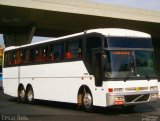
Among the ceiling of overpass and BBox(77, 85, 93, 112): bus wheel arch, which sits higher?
the ceiling of overpass

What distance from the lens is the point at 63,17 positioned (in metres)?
40.0

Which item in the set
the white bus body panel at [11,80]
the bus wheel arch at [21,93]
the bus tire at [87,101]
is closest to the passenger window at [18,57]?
the white bus body panel at [11,80]

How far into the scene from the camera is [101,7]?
129 ft

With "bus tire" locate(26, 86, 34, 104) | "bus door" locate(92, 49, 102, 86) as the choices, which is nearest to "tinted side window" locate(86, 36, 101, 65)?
"bus door" locate(92, 49, 102, 86)

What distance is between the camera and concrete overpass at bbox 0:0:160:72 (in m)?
35.9

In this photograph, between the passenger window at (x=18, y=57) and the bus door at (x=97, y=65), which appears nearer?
the bus door at (x=97, y=65)

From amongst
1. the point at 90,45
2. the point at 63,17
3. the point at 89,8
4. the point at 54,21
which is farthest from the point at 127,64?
the point at 54,21

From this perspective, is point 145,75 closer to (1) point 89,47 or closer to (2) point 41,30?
(1) point 89,47

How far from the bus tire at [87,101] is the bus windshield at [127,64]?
146cm

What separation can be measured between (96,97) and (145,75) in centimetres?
192

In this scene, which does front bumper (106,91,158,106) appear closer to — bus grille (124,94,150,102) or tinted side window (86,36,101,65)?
bus grille (124,94,150,102)

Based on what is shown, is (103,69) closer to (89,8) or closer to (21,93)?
(21,93)

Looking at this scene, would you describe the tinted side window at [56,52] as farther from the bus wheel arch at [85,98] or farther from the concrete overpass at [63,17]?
the concrete overpass at [63,17]

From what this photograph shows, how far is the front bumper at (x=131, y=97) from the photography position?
14758 millimetres
